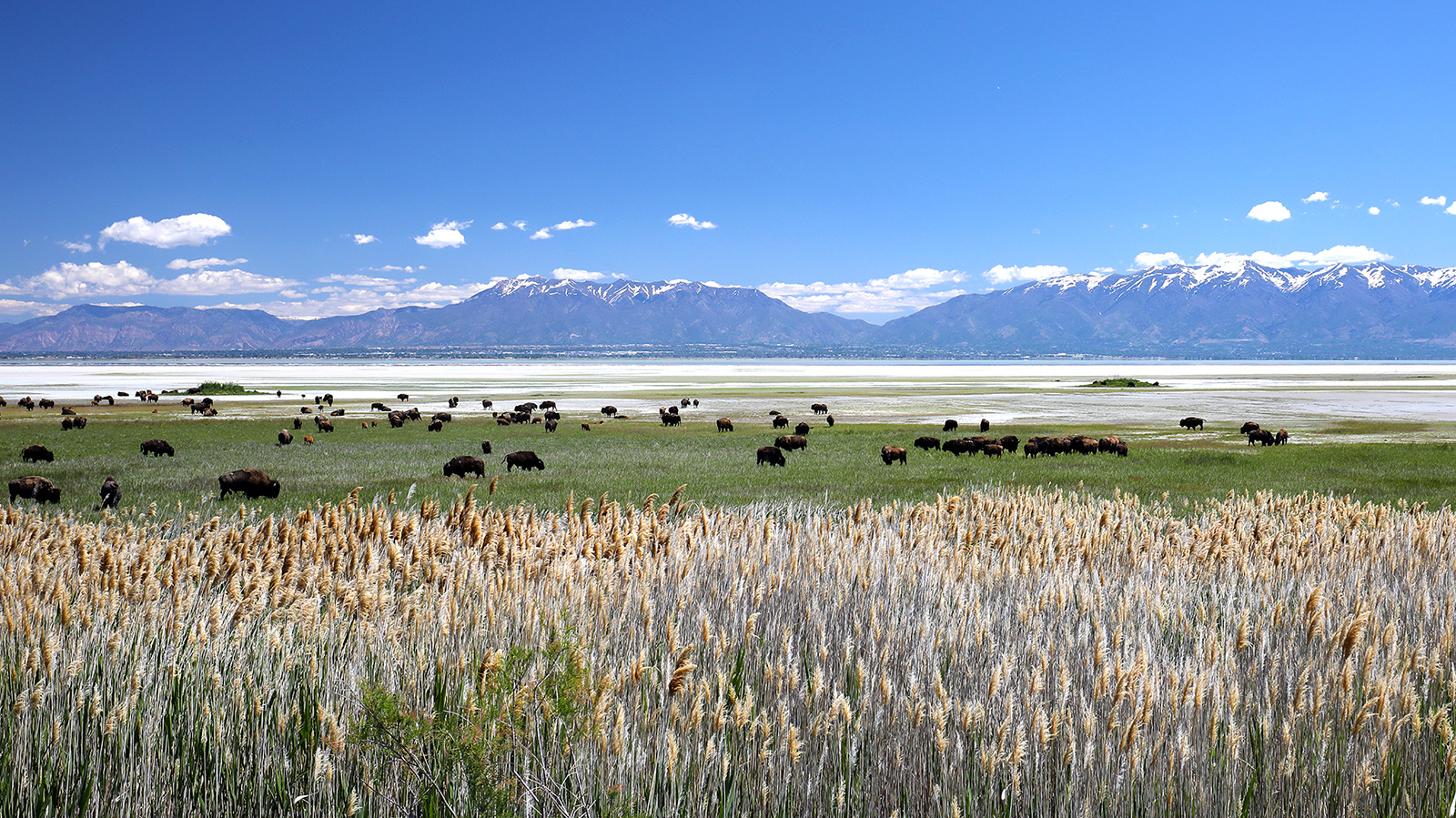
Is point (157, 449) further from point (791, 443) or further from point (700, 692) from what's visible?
point (700, 692)

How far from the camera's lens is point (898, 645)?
518cm

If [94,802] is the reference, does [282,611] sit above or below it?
above

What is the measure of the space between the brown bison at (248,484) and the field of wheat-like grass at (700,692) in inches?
453

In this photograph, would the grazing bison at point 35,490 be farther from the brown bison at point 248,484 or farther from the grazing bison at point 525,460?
the grazing bison at point 525,460

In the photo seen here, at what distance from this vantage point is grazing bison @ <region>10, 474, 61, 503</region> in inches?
659

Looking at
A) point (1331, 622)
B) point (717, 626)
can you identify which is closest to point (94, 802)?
point (717, 626)

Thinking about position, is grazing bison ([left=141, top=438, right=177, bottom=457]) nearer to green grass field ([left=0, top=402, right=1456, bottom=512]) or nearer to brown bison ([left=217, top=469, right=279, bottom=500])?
green grass field ([left=0, top=402, right=1456, bottom=512])

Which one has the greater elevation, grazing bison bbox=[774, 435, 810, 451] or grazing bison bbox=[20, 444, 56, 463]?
grazing bison bbox=[20, 444, 56, 463]

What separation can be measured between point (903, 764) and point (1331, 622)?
13.2ft

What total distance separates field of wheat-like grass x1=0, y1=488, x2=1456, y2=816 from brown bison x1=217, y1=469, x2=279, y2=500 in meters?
11.5

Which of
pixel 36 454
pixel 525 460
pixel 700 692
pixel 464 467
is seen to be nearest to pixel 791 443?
pixel 525 460

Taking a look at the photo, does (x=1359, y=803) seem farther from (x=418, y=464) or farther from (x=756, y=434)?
(x=756, y=434)

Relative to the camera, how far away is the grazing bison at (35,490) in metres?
16.7

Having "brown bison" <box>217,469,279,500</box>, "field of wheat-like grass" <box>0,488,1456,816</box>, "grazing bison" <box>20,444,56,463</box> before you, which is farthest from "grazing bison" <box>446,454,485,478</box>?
"field of wheat-like grass" <box>0,488,1456,816</box>
